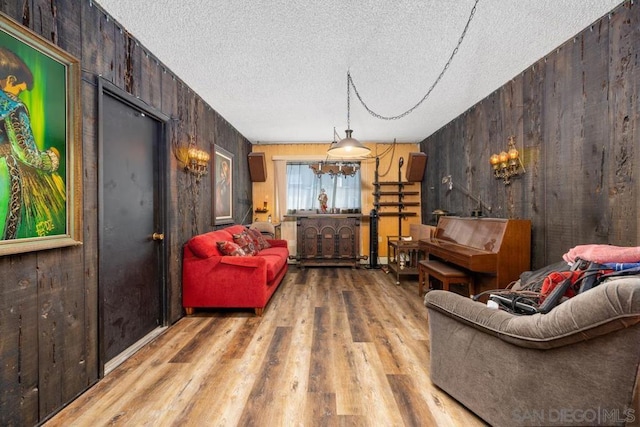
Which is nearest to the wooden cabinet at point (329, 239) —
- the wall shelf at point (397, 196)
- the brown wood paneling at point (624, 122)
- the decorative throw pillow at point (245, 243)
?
the wall shelf at point (397, 196)

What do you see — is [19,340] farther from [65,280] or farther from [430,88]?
[430,88]

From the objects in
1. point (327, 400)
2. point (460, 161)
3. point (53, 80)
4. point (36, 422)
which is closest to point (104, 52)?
point (53, 80)

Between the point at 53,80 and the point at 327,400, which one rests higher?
the point at 53,80

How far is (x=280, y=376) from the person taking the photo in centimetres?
196

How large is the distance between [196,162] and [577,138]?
3742 millimetres

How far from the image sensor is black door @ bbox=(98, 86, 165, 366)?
2.10 metres

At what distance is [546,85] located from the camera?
2.58 metres

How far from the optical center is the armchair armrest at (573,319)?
1002 mm

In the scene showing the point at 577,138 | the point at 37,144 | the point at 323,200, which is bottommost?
the point at 323,200

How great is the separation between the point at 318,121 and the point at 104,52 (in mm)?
2965

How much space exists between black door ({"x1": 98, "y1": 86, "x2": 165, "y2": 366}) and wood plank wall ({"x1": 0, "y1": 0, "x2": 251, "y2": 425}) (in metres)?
0.11

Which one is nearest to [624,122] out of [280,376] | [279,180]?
[280,376]

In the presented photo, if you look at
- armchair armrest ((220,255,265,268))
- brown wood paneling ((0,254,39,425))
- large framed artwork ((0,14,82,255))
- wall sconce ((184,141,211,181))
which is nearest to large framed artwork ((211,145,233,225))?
wall sconce ((184,141,211,181))

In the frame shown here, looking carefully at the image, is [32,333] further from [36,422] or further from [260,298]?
[260,298]
